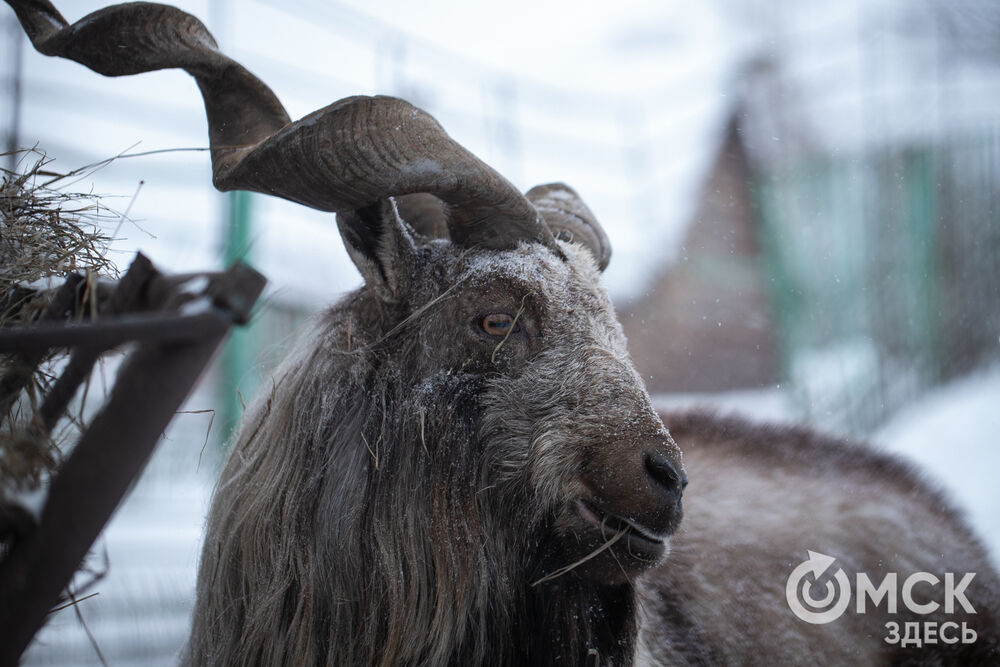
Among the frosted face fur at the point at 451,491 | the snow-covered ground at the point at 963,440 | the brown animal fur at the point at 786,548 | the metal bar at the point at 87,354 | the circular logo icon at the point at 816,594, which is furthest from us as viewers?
the snow-covered ground at the point at 963,440

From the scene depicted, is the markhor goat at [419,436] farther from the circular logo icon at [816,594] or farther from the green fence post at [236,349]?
the green fence post at [236,349]

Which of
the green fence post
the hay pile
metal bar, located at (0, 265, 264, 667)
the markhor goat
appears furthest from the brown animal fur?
the green fence post

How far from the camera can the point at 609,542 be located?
1948 millimetres

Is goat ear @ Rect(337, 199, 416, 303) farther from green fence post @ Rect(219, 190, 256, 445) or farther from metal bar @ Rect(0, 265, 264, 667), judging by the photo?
green fence post @ Rect(219, 190, 256, 445)

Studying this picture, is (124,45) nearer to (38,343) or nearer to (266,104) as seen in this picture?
(266,104)

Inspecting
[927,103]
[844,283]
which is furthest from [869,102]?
[844,283]

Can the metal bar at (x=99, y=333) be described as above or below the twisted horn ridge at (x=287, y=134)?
below

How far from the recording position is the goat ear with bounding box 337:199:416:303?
7.44 ft

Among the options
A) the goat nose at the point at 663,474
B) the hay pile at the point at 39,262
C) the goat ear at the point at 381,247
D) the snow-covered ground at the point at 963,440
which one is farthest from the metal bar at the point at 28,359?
the snow-covered ground at the point at 963,440

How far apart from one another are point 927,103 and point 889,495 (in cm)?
560

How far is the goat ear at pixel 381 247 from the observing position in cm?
227

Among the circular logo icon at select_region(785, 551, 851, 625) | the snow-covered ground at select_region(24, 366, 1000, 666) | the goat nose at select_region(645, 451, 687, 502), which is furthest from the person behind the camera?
A: the snow-covered ground at select_region(24, 366, 1000, 666)

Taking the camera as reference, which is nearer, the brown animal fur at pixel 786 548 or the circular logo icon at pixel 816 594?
the brown animal fur at pixel 786 548

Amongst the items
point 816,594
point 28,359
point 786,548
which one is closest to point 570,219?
point 786,548
